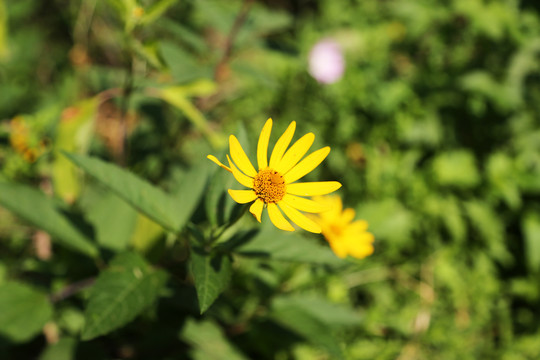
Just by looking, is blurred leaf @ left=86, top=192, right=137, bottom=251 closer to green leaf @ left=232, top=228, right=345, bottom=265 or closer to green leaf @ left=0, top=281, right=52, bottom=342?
green leaf @ left=0, top=281, right=52, bottom=342

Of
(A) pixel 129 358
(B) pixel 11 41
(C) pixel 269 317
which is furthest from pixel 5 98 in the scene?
(C) pixel 269 317

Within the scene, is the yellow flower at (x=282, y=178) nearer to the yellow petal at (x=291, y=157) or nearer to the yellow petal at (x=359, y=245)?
the yellow petal at (x=291, y=157)

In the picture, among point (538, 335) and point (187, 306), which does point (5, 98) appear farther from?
point (538, 335)

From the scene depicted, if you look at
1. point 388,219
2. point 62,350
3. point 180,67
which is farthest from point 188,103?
point 388,219

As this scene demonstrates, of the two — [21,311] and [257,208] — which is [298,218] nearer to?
[257,208]

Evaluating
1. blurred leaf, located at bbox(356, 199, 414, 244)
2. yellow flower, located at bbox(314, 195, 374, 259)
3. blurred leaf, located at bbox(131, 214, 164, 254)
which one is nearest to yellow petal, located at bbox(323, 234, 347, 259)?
yellow flower, located at bbox(314, 195, 374, 259)

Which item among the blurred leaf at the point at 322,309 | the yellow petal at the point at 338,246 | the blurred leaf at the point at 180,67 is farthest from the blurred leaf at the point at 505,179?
the blurred leaf at the point at 180,67
